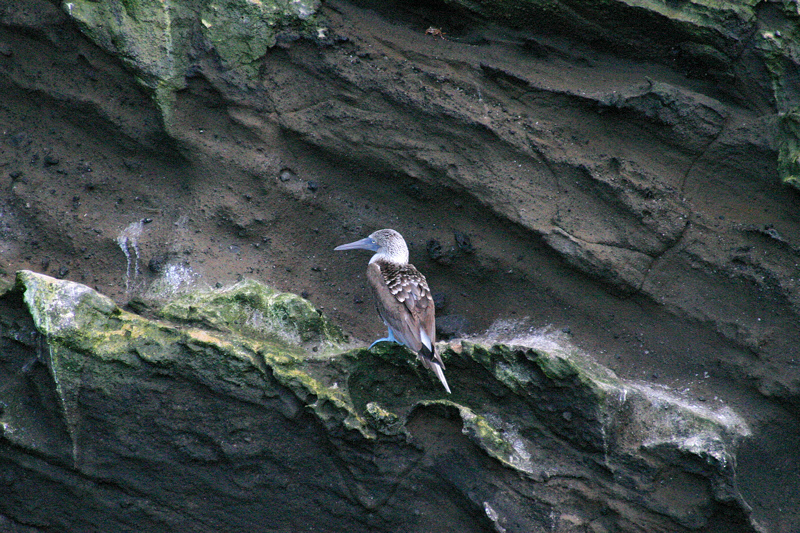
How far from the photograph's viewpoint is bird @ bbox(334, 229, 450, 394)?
470cm

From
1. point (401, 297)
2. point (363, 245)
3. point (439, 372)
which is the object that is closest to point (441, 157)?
point (363, 245)

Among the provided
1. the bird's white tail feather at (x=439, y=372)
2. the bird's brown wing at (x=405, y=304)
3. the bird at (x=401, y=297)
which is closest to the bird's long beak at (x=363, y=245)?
the bird at (x=401, y=297)

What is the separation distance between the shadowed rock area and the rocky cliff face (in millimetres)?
872

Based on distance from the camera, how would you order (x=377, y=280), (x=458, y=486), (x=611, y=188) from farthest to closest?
(x=611, y=188) < (x=377, y=280) < (x=458, y=486)

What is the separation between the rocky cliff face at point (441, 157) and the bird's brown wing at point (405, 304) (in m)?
0.76

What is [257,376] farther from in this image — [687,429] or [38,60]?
[38,60]

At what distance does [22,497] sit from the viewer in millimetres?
4668

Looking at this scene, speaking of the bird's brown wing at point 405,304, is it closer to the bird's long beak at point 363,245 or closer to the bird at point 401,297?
the bird at point 401,297

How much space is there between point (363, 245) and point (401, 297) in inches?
37.2

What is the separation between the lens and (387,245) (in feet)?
18.6

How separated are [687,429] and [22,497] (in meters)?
4.98

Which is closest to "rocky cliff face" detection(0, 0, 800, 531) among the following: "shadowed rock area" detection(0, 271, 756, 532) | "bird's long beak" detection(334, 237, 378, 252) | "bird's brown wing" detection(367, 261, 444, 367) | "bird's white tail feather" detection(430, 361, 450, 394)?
"bird's long beak" detection(334, 237, 378, 252)

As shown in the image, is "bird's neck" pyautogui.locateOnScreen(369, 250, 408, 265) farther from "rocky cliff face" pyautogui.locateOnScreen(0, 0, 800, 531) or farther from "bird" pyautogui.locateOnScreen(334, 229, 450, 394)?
"rocky cliff face" pyautogui.locateOnScreen(0, 0, 800, 531)

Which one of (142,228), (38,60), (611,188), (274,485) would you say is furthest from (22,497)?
(611,188)
